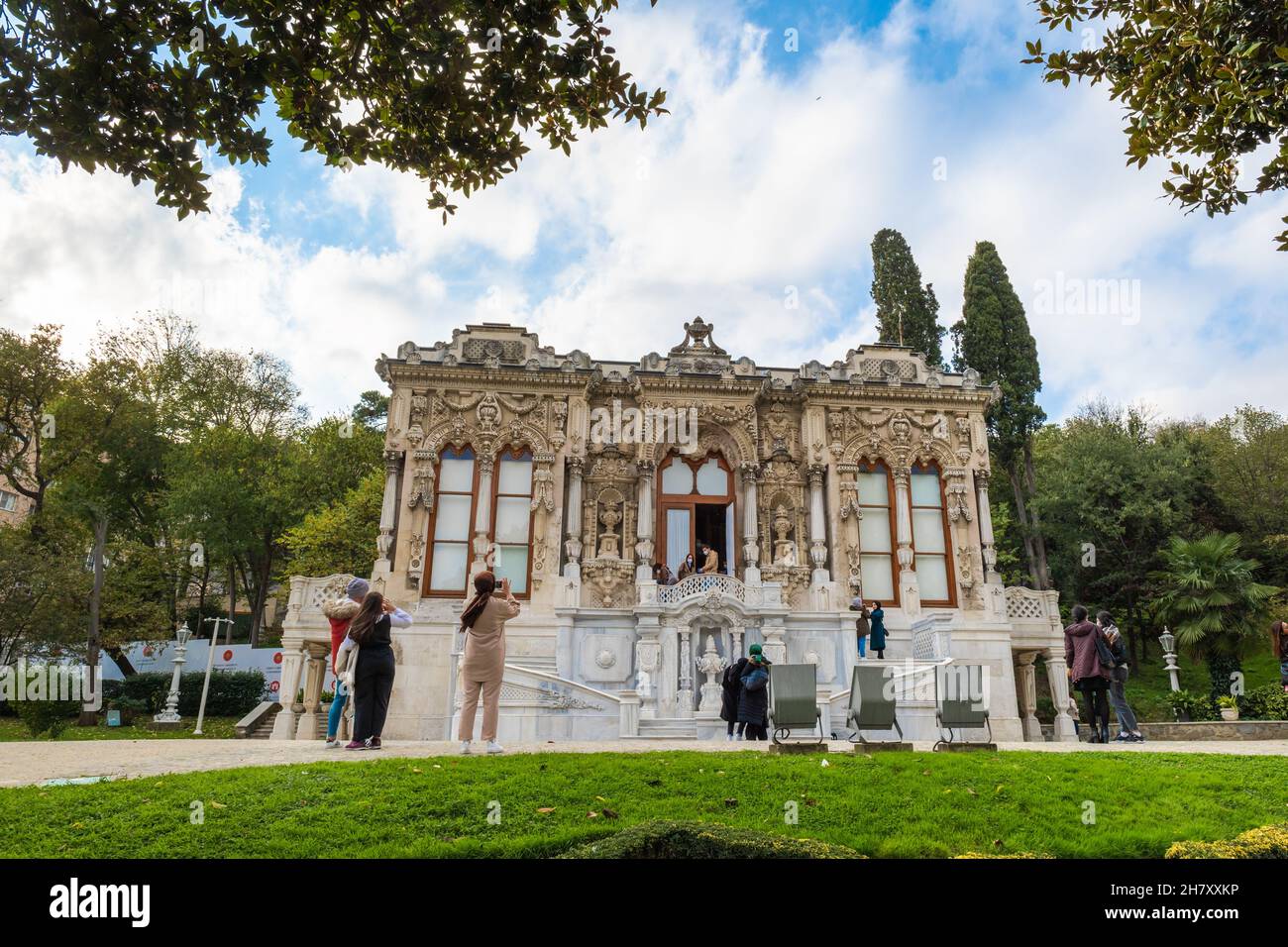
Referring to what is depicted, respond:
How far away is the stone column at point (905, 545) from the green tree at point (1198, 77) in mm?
15548

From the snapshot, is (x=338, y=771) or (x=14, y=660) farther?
(x=14, y=660)

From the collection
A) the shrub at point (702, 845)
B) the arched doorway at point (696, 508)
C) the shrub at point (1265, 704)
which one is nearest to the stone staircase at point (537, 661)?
the arched doorway at point (696, 508)

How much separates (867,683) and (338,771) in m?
6.91

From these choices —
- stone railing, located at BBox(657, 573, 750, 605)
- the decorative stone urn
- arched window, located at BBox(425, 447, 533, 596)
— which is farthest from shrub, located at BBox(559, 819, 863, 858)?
arched window, located at BBox(425, 447, 533, 596)

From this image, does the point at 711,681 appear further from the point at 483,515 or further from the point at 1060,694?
the point at 1060,694

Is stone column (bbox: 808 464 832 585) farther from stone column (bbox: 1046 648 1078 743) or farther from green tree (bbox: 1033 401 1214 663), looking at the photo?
green tree (bbox: 1033 401 1214 663)

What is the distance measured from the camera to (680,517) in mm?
23969

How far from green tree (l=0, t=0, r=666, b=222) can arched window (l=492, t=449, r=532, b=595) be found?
15.2 m

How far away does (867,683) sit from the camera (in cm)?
1138

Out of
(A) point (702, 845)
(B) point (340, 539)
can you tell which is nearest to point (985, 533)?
(A) point (702, 845)
